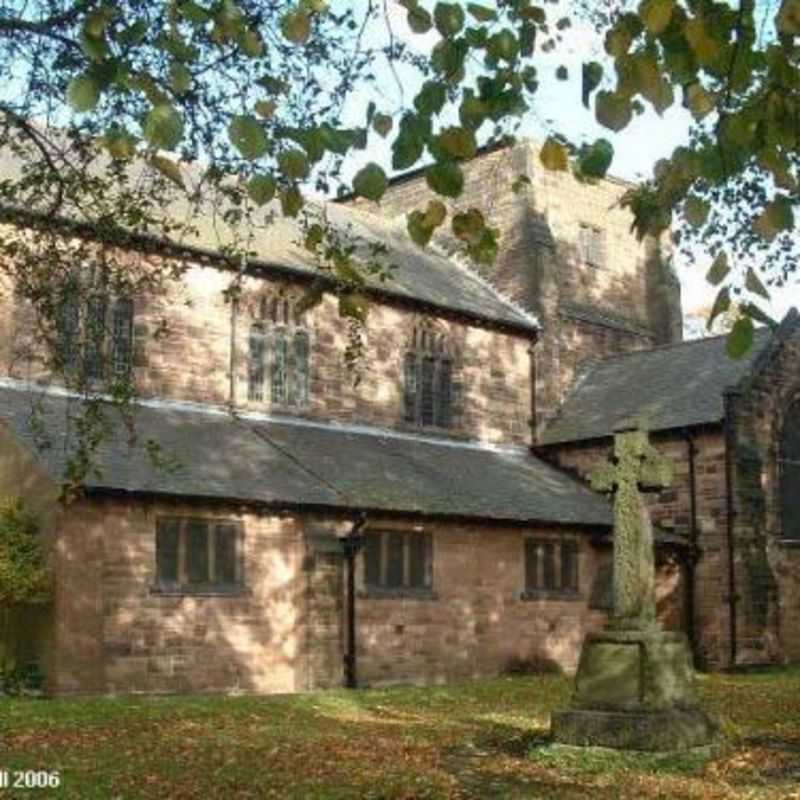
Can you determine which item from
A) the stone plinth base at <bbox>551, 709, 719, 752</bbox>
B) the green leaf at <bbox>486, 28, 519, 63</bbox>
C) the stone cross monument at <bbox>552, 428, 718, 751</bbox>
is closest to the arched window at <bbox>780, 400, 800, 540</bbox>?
the stone cross monument at <bbox>552, 428, 718, 751</bbox>

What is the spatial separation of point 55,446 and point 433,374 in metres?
10.9

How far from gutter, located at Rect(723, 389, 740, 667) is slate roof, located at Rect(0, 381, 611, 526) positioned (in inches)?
101

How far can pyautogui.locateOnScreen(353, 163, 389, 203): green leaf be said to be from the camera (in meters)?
4.38

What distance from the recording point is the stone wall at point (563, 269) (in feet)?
103

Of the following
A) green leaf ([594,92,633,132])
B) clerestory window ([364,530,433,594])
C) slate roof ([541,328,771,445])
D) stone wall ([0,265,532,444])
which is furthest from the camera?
slate roof ([541,328,771,445])

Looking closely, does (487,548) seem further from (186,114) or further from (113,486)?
(186,114)

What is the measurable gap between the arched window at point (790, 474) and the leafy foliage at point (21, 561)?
660 inches

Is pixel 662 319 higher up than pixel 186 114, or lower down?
higher up

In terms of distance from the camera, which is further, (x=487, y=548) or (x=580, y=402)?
(x=580, y=402)

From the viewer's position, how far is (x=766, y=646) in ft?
84.8

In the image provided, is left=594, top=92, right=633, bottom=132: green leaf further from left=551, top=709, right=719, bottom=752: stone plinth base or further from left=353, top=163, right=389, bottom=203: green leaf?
left=551, top=709, right=719, bottom=752: stone plinth base

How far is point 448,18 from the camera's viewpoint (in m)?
4.65

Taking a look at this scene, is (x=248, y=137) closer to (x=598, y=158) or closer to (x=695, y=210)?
(x=598, y=158)

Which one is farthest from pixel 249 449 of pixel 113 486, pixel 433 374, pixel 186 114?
pixel 186 114
